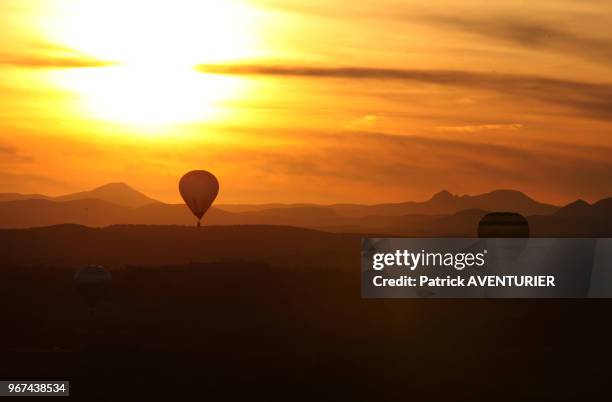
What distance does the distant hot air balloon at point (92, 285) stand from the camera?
406ft

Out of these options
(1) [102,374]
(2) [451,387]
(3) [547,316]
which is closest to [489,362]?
(2) [451,387]

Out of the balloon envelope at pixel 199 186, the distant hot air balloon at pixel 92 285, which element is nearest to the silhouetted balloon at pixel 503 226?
the balloon envelope at pixel 199 186

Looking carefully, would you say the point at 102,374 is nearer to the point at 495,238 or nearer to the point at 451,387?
the point at 451,387

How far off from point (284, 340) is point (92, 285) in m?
26.4

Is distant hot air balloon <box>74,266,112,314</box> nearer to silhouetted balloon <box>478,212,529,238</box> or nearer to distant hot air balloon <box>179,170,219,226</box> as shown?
distant hot air balloon <box>179,170,219,226</box>

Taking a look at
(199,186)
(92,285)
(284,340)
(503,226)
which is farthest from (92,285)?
(503,226)

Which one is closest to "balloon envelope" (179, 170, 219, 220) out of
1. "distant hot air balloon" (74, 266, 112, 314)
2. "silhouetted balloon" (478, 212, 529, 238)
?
Answer: "silhouetted balloon" (478, 212, 529, 238)

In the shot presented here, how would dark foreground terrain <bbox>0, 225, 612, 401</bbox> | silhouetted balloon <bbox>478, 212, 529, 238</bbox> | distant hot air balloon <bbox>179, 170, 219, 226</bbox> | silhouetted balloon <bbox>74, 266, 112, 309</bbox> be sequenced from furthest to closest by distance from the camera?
distant hot air balloon <bbox>179, 170, 219, 226</bbox> < silhouetted balloon <bbox>478, 212, 529, 238</bbox> < silhouetted balloon <bbox>74, 266, 112, 309</bbox> < dark foreground terrain <bbox>0, 225, 612, 401</bbox>

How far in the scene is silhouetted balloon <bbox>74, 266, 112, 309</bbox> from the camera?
12362 cm

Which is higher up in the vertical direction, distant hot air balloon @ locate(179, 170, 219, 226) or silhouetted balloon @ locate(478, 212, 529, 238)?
distant hot air balloon @ locate(179, 170, 219, 226)

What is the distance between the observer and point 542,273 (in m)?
146

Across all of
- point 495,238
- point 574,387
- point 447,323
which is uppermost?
point 495,238

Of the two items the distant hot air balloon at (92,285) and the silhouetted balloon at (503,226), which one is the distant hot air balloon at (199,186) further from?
the distant hot air balloon at (92,285)

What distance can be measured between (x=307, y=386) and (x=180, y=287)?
82.4 meters
